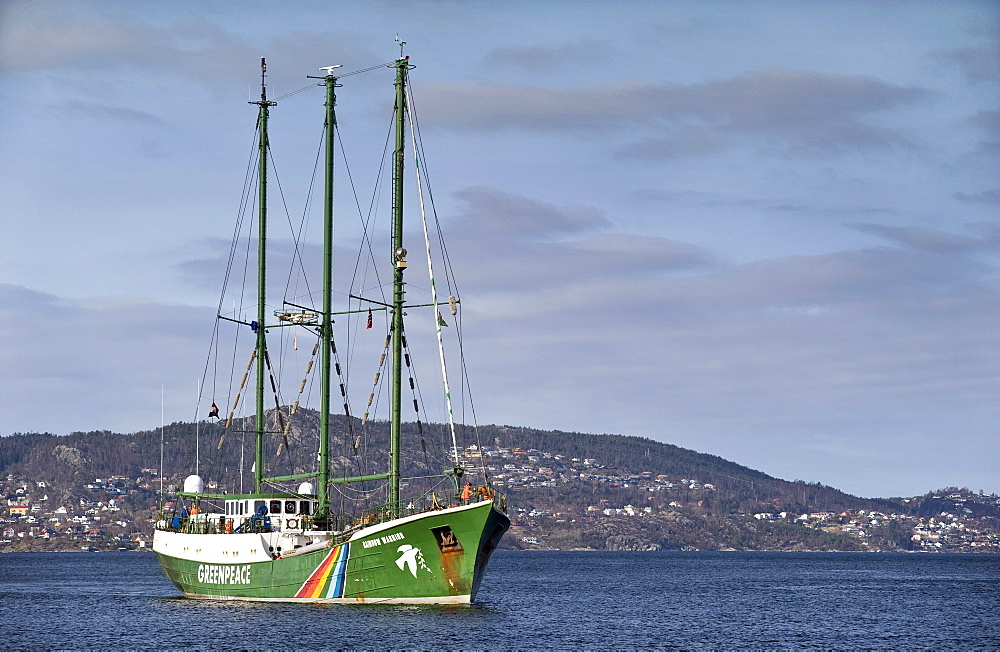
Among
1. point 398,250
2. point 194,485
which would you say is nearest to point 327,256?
point 398,250

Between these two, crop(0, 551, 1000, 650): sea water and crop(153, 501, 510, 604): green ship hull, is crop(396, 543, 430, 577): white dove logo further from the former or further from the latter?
crop(0, 551, 1000, 650): sea water

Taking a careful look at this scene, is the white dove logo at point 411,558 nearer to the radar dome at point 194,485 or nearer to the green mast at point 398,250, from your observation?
the green mast at point 398,250

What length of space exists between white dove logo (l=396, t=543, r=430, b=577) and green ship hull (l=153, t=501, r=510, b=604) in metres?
0.05

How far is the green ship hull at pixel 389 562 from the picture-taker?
218ft

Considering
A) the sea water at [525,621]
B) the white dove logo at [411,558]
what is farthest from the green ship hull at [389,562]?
the sea water at [525,621]

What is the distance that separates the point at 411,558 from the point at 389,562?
3.64 ft

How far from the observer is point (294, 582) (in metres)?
71.1

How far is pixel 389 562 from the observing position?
6738 cm

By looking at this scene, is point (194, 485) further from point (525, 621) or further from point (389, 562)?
point (525, 621)

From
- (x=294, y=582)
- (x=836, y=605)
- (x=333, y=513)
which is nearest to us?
(x=294, y=582)

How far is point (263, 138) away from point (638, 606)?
39.7 metres

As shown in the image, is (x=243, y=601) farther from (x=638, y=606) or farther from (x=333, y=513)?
(x=638, y=606)

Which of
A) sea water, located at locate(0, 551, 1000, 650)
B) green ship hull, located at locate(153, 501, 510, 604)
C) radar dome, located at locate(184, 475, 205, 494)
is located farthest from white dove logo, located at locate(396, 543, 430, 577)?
radar dome, located at locate(184, 475, 205, 494)

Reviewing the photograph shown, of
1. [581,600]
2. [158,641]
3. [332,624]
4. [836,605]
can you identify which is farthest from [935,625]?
[158,641]
